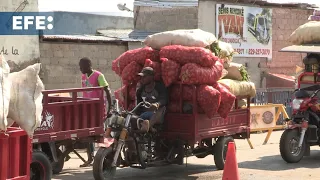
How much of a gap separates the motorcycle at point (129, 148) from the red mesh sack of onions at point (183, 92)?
588 millimetres

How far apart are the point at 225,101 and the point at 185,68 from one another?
0.90m

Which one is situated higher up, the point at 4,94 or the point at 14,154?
the point at 4,94

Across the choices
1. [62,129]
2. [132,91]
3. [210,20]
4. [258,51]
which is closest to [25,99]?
[62,129]

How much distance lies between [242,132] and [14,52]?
38.8 ft

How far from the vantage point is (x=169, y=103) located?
420 inches

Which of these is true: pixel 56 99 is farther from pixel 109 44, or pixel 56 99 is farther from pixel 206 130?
pixel 109 44

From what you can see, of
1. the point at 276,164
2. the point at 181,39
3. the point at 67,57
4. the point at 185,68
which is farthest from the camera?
the point at 67,57

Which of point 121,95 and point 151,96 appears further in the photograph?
point 121,95

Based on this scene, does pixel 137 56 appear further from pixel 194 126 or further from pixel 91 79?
pixel 194 126

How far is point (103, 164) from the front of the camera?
9.42 meters

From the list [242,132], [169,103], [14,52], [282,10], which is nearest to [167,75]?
[169,103]

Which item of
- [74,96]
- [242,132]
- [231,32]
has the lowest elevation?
[242,132]

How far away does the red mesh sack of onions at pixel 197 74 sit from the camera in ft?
33.1

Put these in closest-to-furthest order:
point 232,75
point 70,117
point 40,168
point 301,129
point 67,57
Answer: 1. point 40,168
2. point 70,117
3. point 232,75
4. point 301,129
5. point 67,57
